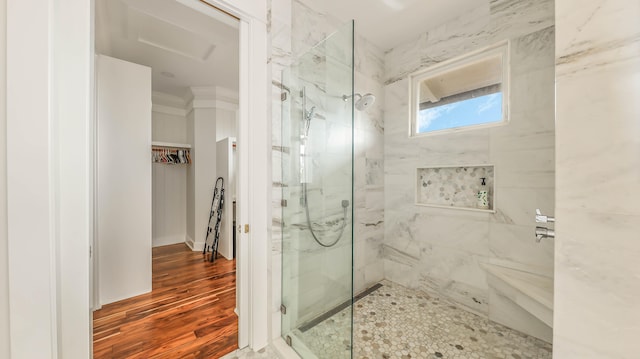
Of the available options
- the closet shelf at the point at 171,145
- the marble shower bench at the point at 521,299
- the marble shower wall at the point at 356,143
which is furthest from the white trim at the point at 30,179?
the closet shelf at the point at 171,145

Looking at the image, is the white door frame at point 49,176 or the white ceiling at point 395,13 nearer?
the white door frame at point 49,176

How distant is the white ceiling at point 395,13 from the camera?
198 cm

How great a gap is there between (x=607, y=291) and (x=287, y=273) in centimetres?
154

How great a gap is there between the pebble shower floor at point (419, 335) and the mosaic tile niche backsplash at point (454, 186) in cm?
103

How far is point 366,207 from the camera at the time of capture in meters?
2.59

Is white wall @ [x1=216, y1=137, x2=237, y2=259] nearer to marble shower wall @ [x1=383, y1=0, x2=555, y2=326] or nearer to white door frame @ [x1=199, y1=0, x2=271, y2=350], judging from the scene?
white door frame @ [x1=199, y1=0, x2=271, y2=350]

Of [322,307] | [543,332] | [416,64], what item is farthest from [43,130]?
[543,332]

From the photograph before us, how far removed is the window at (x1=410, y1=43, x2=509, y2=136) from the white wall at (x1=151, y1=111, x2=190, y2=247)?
4.25 metres

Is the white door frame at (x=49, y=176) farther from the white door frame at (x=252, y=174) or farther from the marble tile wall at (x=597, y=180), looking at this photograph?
the marble tile wall at (x=597, y=180)

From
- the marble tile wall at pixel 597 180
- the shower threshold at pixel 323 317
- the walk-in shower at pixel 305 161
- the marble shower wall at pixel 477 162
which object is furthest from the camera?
the marble shower wall at pixel 477 162

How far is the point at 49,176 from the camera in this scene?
0.90 metres

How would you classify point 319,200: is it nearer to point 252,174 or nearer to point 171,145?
point 252,174

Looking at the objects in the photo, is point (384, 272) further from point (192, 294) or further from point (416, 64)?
point (416, 64)

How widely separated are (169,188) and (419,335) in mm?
4558
